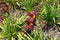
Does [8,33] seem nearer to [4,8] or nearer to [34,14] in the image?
[34,14]

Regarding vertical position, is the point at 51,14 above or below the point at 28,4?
below

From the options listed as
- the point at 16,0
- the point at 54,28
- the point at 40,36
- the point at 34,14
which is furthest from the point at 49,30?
the point at 16,0

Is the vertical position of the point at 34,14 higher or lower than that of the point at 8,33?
higher

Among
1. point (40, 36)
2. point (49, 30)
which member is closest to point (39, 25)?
point (49, 30)

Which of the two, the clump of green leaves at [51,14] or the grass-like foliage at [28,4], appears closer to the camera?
the clump of green leaves at [51,14]

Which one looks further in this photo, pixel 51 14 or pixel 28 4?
pixel 28 4

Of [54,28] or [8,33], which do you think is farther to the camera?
[54,28]

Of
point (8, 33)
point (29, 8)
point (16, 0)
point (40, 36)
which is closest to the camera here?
point (40, 36)

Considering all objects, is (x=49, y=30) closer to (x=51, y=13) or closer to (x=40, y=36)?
(x=51, y=13)

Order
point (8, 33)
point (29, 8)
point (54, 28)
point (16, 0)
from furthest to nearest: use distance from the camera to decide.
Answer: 1. point (16, 0)
2. point (29, 8)
3. point (54, 28)
4. point (8, 33)

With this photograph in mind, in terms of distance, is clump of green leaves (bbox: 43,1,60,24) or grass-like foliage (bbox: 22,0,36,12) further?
grass-like foliage (bbox: 22,0,36,12)
